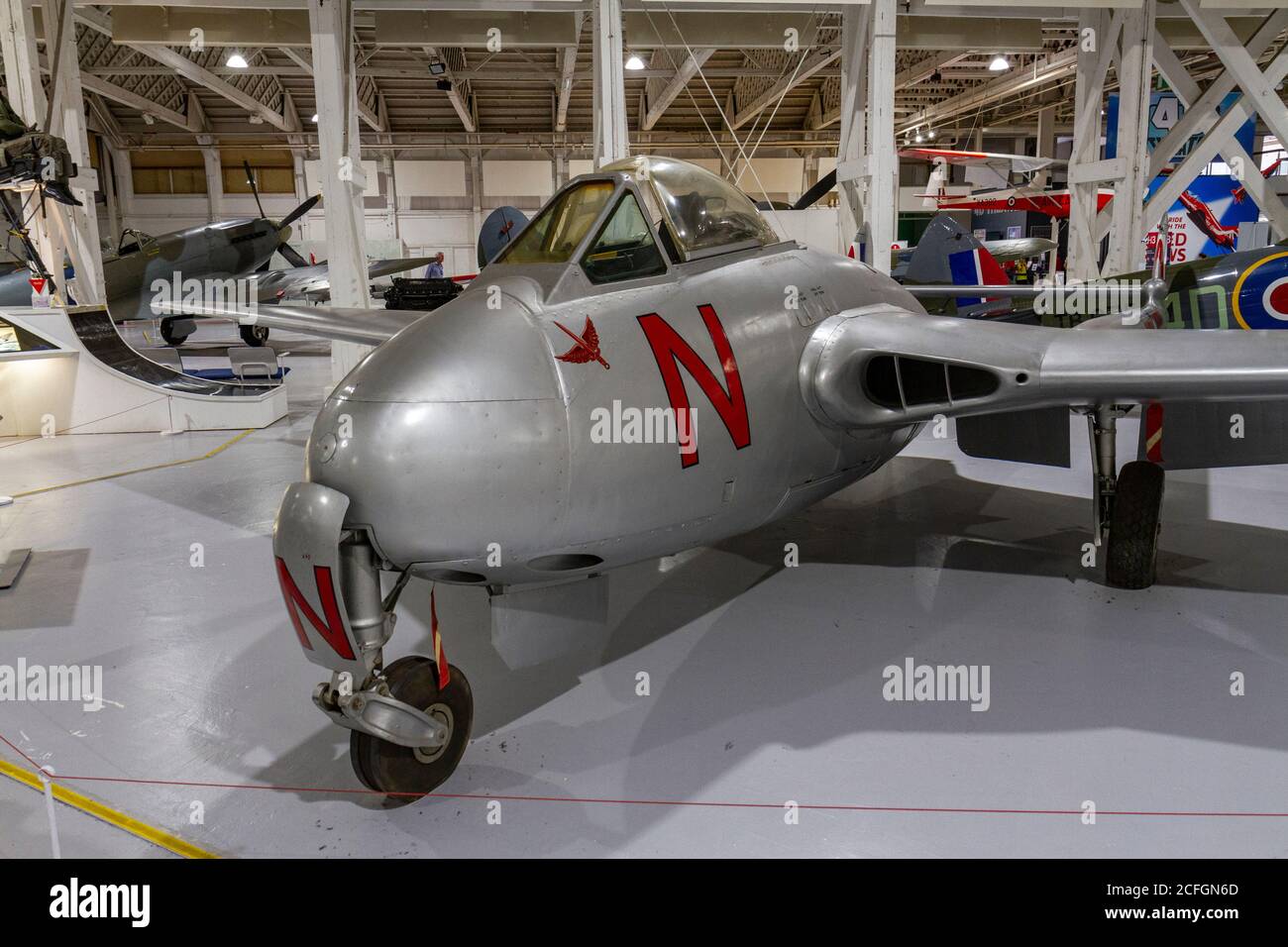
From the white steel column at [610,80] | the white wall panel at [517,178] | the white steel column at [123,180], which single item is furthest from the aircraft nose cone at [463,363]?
the white steel column at [123,180]

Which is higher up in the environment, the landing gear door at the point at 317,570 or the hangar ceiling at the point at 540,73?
the hangar ceiling at the point at 540,73

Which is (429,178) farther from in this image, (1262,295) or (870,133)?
(1262,295)

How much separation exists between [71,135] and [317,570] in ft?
35.2

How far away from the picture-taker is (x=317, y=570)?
300 centimetres

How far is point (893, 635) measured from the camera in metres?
4.93

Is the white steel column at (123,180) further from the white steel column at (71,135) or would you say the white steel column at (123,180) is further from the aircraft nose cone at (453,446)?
the aircraft nose cone at (453,446)

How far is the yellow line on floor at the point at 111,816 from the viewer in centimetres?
310

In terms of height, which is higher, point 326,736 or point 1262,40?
point 1262,40

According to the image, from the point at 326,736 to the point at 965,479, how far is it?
6549 mm

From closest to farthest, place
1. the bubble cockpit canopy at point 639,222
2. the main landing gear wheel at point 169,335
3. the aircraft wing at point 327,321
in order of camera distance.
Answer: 1. the bubble cockpit canopy at point 639,222
2. the aircraft wing at point 327,321
3. the main landing gear wheel at point 169,335

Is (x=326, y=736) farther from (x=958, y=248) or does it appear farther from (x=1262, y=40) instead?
(x=1262, y=40)

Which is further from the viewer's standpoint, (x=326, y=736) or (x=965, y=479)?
(x=965, y=479)
